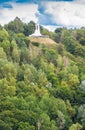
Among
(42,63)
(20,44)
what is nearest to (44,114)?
(42,63)

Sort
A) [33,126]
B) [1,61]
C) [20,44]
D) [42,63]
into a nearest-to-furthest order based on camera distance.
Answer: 1. [33,126]
2. [1,61]
3. [42,63]
4. [20,44]

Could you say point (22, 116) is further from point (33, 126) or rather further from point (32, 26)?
point (32, 26)

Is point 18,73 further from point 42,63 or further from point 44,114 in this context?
point 44,114

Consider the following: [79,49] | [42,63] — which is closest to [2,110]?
[42,63]

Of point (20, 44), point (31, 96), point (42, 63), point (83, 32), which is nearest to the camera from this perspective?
point (31, 96)

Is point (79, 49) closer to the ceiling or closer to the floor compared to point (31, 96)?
closer to the floor

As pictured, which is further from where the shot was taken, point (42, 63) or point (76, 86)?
point (42, 63)
